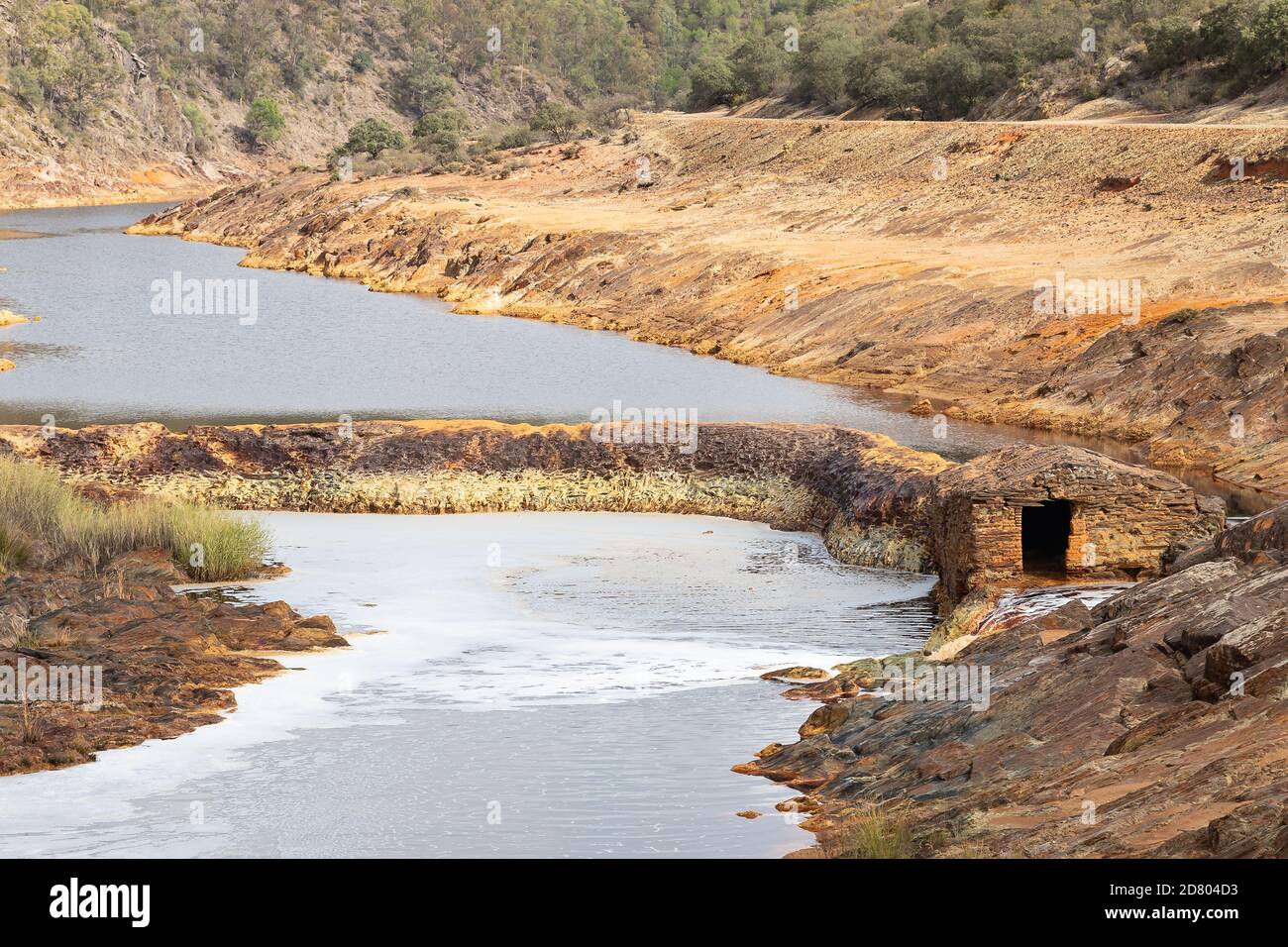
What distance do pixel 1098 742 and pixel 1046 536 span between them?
11.8 metres

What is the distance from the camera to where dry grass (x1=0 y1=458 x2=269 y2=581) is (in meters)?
22.8

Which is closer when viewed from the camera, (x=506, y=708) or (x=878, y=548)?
(x=506, y=708)

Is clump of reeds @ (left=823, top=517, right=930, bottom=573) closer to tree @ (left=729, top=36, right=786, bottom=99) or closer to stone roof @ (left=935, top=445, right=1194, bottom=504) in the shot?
stone roof @ (left=935, top=445, right=1194, bottom=504)

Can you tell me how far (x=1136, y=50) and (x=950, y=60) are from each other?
8625 mm

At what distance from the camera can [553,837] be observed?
11.6 meters

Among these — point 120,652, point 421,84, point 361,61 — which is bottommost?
point 120,652

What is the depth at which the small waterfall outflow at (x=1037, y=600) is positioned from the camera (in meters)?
18.4

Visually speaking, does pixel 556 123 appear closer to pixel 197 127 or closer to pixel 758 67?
pixel 758 67

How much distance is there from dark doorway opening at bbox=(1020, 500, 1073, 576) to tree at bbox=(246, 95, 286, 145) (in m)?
138

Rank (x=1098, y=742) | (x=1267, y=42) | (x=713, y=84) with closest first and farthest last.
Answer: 1. (x=1098, y=742)
2. (x=1267, y=42)
3. (x=713, y=84)

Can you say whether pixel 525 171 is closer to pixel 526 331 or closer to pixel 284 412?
pixel 526 331

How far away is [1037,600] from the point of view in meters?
19.1

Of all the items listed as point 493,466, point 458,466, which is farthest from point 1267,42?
point 458,466
